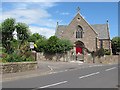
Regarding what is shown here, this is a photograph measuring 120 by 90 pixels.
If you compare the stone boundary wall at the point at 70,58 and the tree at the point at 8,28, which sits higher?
the tree at the point at 8,28

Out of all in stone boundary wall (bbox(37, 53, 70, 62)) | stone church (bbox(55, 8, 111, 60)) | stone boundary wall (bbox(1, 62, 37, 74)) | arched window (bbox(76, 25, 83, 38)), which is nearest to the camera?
stone boundary wall (bbox(1, 62, 37, 74))

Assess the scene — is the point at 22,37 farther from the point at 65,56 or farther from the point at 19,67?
the point at 19,67

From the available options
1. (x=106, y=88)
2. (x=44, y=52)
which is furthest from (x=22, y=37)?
(x=106, y=88)

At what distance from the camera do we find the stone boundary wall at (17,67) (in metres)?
21.9

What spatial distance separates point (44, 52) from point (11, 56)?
104ft

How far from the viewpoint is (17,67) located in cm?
2359

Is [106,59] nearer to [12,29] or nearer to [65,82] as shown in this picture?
[12,29]

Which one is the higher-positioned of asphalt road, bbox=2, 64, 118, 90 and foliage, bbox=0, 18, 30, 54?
foliage, bbox=0, 18, 30, 54

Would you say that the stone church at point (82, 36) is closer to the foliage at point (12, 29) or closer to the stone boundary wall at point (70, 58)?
the stone boundary wall at point (70, 58)

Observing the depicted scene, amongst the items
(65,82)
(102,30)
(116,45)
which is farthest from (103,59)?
(65,82)

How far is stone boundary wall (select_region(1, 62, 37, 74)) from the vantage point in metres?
21.9

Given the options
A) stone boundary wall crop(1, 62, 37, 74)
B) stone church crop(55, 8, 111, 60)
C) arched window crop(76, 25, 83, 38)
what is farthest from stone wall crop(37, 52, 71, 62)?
stone boundary wall crop(1, 62, 37, 74)

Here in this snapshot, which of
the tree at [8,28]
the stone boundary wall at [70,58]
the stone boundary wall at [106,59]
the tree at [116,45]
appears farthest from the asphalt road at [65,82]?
the tree at [116,45]

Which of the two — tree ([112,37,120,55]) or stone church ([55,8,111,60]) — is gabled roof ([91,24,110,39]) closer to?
stone church ([55,8,111,60])
